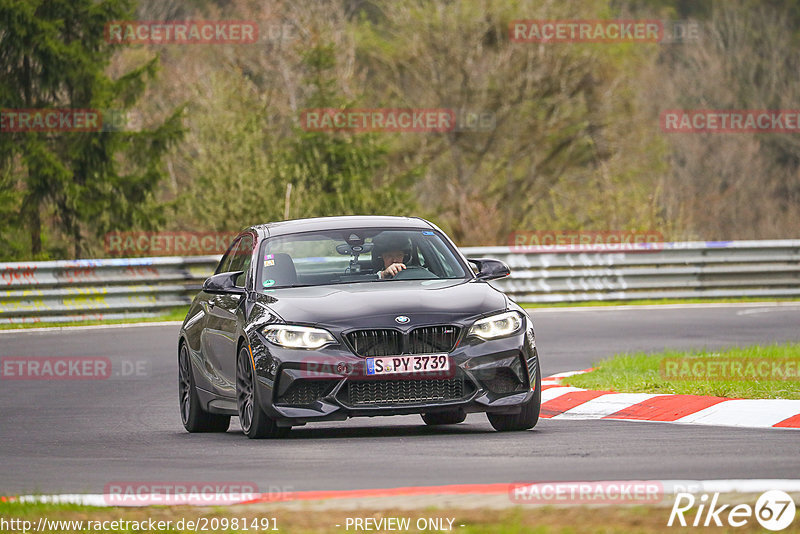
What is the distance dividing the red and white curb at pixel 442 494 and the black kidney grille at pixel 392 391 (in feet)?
8.26

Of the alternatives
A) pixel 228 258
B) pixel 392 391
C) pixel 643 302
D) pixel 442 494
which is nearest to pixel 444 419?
pixel 392 391

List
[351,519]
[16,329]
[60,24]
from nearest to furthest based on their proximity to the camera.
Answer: [351,519], [16,329], [60,24]

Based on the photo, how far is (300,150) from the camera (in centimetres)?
3934

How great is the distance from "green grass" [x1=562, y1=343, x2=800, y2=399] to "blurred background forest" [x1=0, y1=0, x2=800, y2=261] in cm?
1745

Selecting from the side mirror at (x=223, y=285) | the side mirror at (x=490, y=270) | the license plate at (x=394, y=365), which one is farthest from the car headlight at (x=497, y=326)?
the side mirror at (x=223, y=285)

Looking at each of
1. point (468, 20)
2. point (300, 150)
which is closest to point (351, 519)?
point (300, 150)

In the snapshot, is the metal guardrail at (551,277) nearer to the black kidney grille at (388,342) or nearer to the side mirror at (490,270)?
the side mirror at (490,270)

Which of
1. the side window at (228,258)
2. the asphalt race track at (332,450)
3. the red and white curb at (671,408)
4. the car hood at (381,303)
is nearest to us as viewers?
the asphalt race track at (332,450)

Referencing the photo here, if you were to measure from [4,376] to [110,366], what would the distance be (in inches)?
46.5

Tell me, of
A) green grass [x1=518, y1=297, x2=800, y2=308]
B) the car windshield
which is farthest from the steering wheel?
green grass [x1=518, y1=297, x2=800, y2=308]

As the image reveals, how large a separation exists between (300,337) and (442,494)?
3.21 m

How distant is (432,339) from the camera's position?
31.9ft

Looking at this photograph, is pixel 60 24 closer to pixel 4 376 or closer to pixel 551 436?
pixel 4 376

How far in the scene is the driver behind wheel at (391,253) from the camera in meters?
10.9
